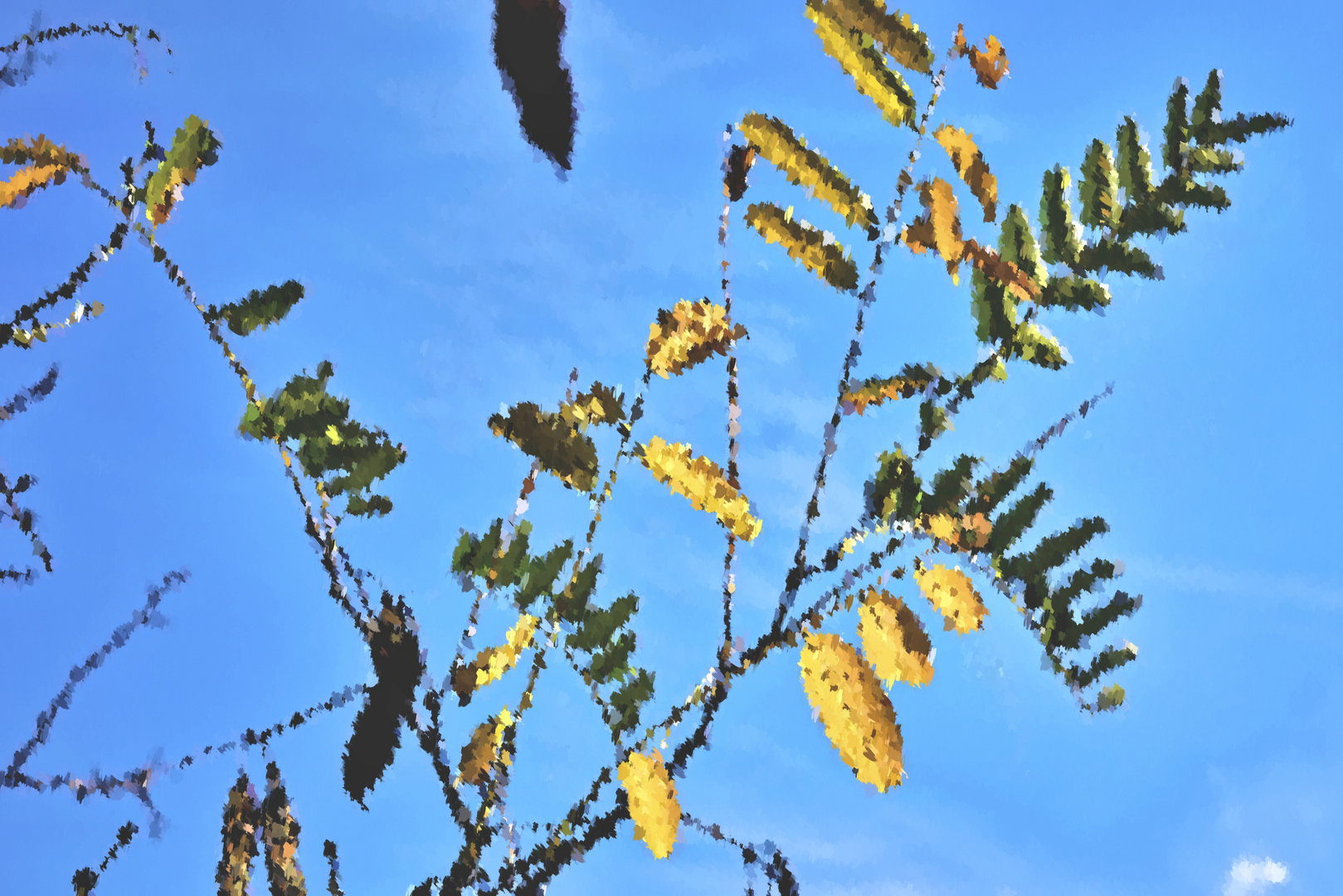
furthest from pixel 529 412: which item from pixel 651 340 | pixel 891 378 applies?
pixel 891 378

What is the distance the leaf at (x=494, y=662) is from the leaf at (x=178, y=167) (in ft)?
1.17

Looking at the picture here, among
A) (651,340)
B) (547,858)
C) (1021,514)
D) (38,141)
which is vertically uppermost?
(38,141)

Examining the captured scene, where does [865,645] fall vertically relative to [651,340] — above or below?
below

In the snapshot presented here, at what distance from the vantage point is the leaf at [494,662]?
1.61 ft

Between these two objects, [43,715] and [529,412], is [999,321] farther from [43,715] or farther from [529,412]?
[43,715]

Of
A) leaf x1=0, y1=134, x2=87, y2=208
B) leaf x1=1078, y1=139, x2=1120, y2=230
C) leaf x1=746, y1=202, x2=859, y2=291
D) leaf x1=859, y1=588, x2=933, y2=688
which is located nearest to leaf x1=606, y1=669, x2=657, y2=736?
leaf x1=859, y1=588, x2=933, y2=688

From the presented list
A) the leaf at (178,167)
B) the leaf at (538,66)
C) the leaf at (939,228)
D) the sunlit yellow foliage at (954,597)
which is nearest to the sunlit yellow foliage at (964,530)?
the sunlit yellow foliage at (954,597)

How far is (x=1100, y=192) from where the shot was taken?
18.6 inches

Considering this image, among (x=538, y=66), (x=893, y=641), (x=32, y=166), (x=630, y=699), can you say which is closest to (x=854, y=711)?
(x=893, y=641)

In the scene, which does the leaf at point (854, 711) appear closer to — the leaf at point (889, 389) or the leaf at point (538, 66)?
the leaf at point (889, 389)

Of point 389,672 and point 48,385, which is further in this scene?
point 48,385

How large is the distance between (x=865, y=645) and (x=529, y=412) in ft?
0.73

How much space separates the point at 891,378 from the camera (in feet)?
1.60

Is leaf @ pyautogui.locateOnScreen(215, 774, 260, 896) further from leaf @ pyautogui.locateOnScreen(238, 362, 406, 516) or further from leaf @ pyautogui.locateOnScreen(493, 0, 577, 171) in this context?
leaf @ pyautogui.locateOnScreen(493, 0, 577, 171)
